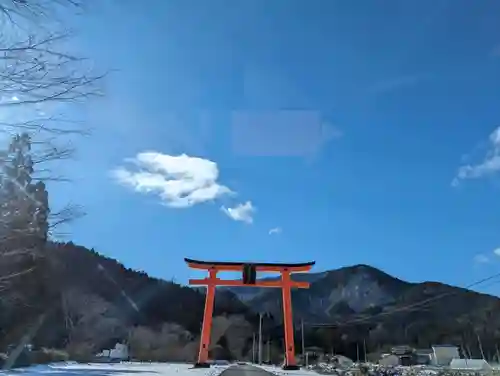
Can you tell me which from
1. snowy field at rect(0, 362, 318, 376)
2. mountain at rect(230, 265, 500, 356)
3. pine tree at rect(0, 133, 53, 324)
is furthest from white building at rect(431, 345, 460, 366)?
pine tree at rect(0, 133, 53, 324)

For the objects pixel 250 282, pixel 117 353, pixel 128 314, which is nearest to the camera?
pixel 250 282

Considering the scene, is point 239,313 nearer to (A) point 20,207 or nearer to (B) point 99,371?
(B) point 99,371

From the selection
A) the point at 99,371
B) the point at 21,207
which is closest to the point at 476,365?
the point at 21,207

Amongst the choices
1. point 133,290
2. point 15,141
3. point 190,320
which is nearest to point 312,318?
point 190,320

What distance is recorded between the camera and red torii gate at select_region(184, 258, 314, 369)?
2922 cm

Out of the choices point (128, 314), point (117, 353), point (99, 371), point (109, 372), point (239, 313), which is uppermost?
point (239, 313)

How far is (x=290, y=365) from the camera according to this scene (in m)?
28.7

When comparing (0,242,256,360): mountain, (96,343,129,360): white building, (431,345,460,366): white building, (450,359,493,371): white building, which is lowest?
(450,359,493,371): white building

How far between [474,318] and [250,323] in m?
35.7

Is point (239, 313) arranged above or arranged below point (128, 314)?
above

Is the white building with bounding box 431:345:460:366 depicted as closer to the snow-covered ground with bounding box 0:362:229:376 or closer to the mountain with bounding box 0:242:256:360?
the snow-covered ground with bounding box 0:362:229:376

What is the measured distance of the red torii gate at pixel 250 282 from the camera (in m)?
29.2

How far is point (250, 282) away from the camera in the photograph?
95.4 ft

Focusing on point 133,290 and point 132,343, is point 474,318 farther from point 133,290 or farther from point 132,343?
point 133,290
